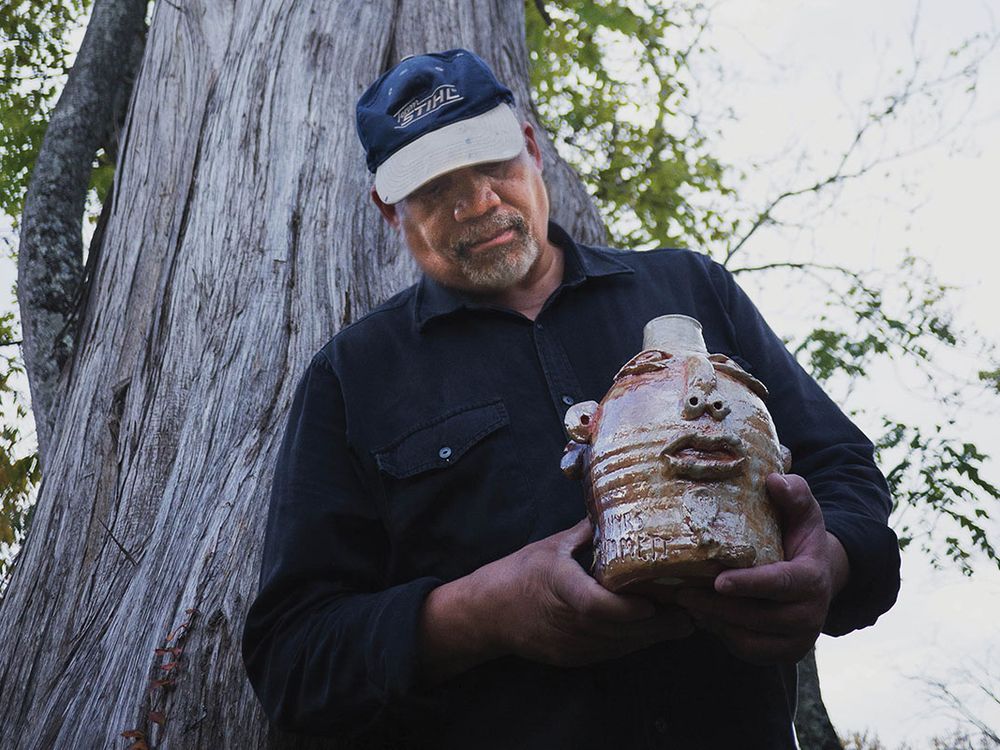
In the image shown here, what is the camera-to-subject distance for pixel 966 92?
8.28 m

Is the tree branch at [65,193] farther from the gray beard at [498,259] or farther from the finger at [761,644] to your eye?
the finger at [761,644]

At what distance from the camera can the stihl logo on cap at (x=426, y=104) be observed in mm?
2750

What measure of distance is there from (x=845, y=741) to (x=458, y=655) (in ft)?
14.7

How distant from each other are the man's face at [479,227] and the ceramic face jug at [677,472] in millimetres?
745

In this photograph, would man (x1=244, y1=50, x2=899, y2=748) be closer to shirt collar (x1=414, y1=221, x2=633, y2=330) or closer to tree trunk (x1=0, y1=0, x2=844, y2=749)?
shirt collar (x1=414, y1=221, x2=633, y2=330)

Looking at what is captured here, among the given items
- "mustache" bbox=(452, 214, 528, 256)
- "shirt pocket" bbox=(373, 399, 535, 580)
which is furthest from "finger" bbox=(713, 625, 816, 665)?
"mustache" bbox=(452, 214, 528, 256)

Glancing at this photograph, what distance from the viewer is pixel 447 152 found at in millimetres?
2668

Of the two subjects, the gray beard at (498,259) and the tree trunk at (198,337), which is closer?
the gray beard at (498,259)

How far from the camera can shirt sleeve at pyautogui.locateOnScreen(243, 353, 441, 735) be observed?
2170 millimetres

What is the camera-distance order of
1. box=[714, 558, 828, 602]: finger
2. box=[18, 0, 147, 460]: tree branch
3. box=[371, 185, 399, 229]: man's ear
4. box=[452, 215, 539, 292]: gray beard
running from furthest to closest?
box=[18, 0, 147, 460]: tree branch
box=[371, 185, 399, 229]: man's ear
box=[452, 215, 539, 292]: gray beard
box=[714, 558, 828, 602]: finger

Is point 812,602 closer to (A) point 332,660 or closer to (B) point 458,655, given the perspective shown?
(B) point 458,655

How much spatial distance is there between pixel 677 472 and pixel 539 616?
1.22 feet

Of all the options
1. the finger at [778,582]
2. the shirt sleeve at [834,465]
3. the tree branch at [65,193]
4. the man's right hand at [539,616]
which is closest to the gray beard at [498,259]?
the shirt sleeve at [834,465]

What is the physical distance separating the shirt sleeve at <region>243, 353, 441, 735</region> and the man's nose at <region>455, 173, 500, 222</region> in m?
0.50
